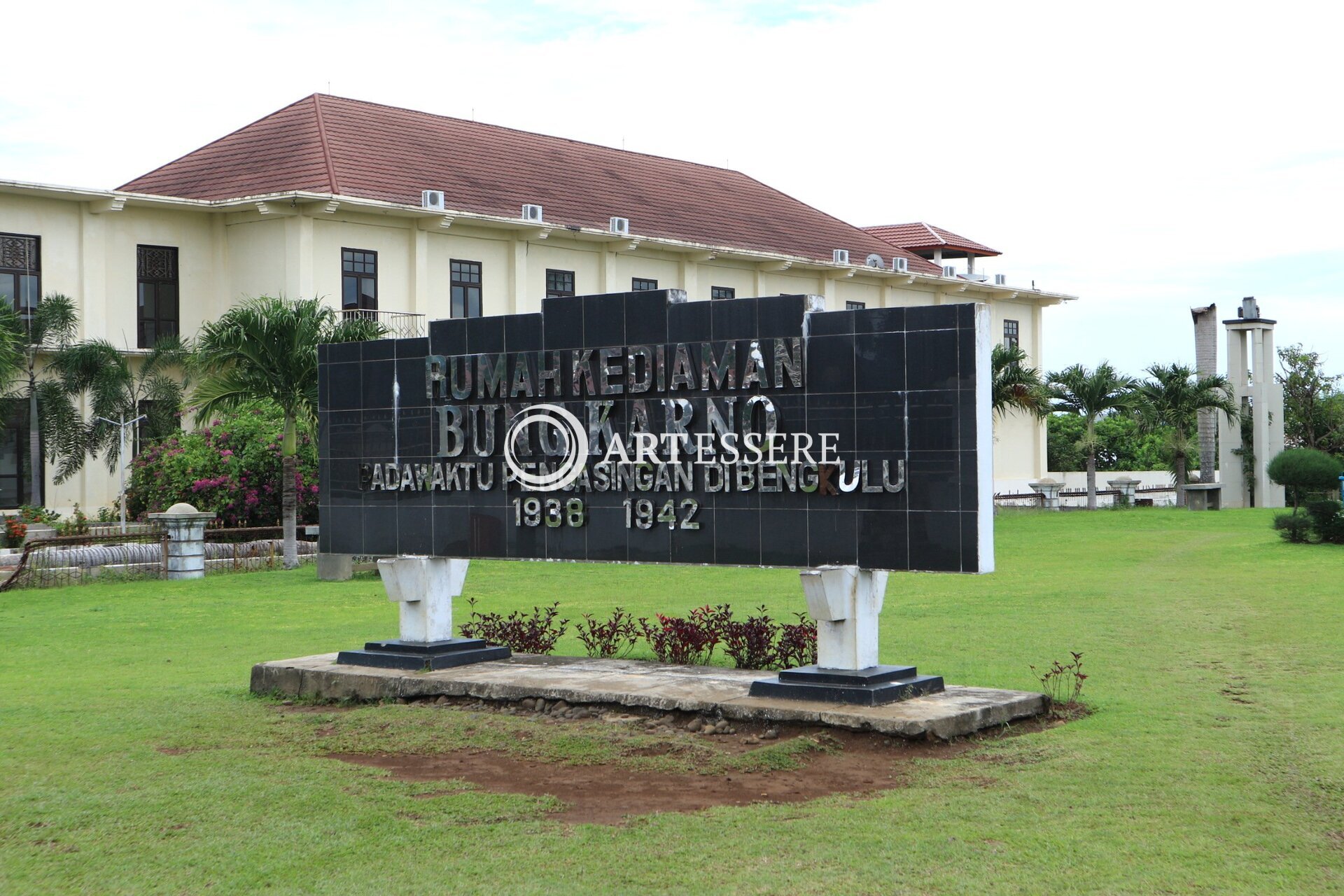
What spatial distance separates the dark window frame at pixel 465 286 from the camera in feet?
112

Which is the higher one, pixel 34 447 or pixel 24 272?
pixel 24 272

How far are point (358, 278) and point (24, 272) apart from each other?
23.0 ft

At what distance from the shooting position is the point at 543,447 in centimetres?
1099

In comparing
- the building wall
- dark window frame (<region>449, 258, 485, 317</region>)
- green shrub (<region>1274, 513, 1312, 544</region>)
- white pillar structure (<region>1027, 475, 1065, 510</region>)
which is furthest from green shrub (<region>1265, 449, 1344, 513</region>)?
dark window frame (<region>449, 258, 485, 317</region>)

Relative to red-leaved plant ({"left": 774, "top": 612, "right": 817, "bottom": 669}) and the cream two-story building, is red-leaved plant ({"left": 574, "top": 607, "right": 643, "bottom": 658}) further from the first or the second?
the cream two-story building

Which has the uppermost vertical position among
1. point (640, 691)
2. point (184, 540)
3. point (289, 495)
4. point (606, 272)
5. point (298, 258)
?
point (606, 272)

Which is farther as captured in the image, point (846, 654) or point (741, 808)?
point (846, 654)

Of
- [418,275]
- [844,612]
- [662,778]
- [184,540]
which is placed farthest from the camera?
[418,275]

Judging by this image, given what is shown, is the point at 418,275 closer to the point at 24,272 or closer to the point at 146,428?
the point at 146,428

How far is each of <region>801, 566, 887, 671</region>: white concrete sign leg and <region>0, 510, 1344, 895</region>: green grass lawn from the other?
116 centimetres

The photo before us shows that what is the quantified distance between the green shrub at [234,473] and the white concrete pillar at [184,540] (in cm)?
396

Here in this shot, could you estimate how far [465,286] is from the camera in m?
34.3

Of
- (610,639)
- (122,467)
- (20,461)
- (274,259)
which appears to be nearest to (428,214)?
(274,259)

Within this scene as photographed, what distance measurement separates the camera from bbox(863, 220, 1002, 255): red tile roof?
49.3 metres
